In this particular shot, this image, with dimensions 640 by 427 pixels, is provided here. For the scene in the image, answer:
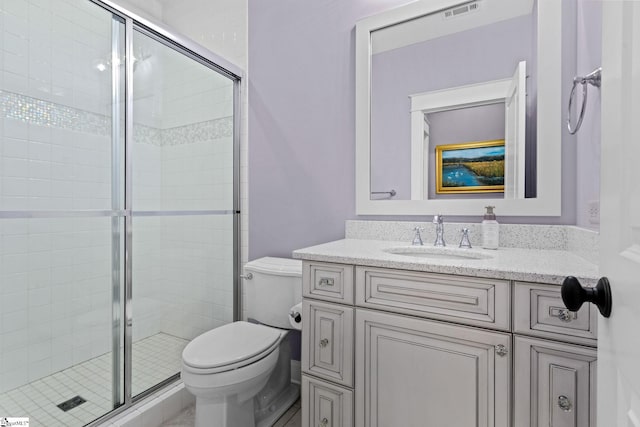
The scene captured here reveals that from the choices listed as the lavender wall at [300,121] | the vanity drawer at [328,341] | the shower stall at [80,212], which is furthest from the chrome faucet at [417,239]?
the shower stall at [80,212]

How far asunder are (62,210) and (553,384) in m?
1.88

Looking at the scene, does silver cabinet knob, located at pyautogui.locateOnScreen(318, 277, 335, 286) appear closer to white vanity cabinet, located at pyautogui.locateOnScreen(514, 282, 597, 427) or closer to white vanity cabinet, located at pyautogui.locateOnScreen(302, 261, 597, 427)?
white vanity cabinet, located at pyautogui.locateOnScreen(302, 261, 597, 427)

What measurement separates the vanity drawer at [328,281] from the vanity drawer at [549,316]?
50 centimetres

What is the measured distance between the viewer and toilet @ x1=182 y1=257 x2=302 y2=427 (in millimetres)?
1190

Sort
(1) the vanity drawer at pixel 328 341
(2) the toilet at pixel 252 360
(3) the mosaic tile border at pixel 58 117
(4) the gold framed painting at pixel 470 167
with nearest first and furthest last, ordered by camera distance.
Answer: (1) the vanity drawer at pixel 328 341 → (2) the toilet at pixel 252 360 → (4) the gold framed painting at pixel 470 167 → (3) the mosaic tile border at pixel 58 117

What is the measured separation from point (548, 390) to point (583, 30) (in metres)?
1.22

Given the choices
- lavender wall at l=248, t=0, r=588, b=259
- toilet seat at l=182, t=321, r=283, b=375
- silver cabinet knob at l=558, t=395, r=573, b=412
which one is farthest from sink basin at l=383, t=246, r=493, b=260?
toilet seat at l=182, t=321, r=283, b=375

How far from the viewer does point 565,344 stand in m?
0.77

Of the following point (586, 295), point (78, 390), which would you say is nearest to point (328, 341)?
point (586, 295)

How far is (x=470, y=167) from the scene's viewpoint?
1.36m

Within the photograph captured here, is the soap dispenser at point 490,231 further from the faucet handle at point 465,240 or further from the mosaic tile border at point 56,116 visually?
the mosaic tile border at point 56,116

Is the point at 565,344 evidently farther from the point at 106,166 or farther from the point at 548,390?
the point at 106,166

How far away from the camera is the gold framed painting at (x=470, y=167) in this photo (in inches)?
51.6

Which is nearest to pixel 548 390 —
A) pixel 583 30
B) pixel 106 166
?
pixel 583 30
